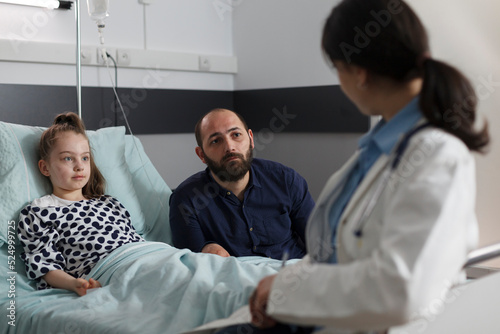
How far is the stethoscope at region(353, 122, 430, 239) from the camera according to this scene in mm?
1016

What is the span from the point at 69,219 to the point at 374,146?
140cm

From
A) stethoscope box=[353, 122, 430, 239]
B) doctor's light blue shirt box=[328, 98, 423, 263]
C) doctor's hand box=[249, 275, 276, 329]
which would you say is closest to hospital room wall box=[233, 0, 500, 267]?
doctor's light blue shirt box=[328, 98, 423, 263]

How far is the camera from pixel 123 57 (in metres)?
3.44

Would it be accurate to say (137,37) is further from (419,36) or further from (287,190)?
(419,36)

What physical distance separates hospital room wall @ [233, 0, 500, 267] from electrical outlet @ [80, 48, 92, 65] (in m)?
1.15

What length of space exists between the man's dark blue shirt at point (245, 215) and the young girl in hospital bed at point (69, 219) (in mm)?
220

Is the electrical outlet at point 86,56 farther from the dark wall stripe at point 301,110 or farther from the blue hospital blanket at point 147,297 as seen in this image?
the blue hospital blanket at point 147,297

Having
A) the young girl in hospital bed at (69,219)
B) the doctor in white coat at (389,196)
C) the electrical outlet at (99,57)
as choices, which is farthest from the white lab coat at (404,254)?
the electrical outlet at (99,57)

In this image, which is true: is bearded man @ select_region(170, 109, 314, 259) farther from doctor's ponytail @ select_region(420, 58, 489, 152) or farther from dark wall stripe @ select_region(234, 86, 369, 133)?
doctor's ponytail @ select_region(420, 58, 489, 152)

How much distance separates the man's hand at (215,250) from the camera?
7.55 feet

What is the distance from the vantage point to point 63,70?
3.22m

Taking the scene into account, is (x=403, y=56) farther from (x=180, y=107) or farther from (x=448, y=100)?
(x=180, y=107)

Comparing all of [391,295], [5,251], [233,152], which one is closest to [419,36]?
[391,295]

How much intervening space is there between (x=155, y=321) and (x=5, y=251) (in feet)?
2.78
